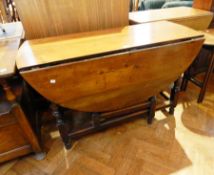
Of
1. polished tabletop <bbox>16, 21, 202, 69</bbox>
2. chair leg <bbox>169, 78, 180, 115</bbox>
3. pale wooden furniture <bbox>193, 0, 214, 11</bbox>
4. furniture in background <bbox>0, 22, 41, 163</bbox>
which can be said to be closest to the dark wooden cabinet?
furniture in background <bbox>0, 22, 41, 163</bbox>

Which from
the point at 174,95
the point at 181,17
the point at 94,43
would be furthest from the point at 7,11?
the point at 174,95

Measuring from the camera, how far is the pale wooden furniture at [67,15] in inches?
46.6

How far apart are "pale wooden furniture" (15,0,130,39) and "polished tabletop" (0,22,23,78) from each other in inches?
5.1

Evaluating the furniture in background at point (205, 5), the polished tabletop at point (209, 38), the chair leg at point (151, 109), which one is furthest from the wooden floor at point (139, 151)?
the furniture in background at point (205, 5)

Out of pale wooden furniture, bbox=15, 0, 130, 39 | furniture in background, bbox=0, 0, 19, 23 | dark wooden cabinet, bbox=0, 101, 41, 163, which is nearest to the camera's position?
dark wooden cabinet, bbox=0, 101, 41, 163

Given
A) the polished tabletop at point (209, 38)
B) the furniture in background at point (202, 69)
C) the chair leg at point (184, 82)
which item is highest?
the polished tabletop at point (209, 38)

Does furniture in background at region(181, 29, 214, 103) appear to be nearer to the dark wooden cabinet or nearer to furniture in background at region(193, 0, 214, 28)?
furniture in background at region(193, 0, 214, 28)

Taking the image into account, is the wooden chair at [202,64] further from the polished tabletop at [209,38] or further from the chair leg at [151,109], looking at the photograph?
the chair leg at [151,109]

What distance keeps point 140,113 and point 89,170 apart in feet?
2.08

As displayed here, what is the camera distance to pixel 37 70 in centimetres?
93

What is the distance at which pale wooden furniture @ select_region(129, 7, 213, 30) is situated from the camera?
1617mm

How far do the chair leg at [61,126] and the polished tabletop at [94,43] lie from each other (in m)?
0.37

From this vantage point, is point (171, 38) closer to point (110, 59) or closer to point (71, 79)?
point (110, 59)

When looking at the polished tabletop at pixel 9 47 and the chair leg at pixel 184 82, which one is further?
the chair leg at pixel 184 82
